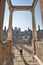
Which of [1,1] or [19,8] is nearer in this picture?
[1,1]

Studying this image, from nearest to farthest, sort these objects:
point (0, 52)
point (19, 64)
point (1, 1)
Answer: point (0, 52) → point (1, 1) → point (19, 64)

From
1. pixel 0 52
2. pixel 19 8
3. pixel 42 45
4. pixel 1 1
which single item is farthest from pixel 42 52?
pixel 19 8

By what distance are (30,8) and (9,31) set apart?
2763mm

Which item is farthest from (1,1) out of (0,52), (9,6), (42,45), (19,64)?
(9,6)

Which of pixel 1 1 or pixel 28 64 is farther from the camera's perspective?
pixel 28 64

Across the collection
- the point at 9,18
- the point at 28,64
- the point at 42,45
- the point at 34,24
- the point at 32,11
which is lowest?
the point at 28,64

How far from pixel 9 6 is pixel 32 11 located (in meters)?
2.07

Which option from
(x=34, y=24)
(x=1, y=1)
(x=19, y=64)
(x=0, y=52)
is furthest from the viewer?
(x=34, y=24)

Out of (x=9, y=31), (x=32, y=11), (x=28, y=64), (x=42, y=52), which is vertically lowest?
(x=28, y=64)

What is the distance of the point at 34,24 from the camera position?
7.89 m

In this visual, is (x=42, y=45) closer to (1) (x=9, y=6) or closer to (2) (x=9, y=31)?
(2) (x=9, y=31)

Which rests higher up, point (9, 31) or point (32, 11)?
point (32, 11)

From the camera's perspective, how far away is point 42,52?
4512mm

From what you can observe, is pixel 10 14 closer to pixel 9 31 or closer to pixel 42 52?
pixel 9 31
